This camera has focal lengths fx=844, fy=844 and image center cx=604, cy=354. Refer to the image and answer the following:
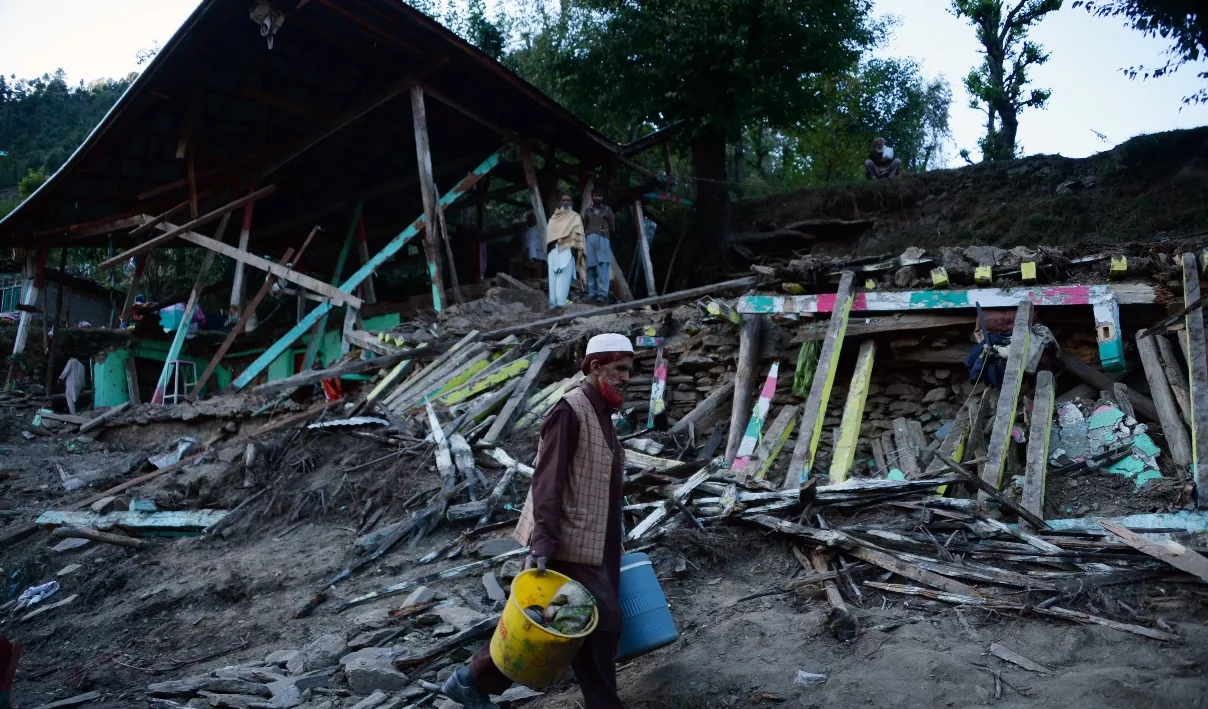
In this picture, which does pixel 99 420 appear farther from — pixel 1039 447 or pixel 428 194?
pixel 1039 447

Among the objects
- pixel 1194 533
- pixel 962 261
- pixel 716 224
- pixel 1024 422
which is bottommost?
pixel 1194 533

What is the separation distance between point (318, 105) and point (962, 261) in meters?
10.6

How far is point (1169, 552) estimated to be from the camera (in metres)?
4.39

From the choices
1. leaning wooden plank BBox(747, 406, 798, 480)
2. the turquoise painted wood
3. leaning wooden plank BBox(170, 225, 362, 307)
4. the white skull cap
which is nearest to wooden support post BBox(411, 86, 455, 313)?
the turquoise painted wood

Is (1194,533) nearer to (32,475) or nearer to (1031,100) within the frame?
(32,475)

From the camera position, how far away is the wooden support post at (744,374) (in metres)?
7.78

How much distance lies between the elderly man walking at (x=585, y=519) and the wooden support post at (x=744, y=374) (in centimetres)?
382

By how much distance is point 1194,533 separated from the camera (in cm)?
505

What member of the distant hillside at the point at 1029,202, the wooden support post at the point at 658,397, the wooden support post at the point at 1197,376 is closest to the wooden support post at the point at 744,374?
the wooden support post at the point at 658,397

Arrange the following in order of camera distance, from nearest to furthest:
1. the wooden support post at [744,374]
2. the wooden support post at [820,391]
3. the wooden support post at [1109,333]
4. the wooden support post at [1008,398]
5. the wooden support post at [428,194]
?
the wooden support post at [1008,398] < the wooden support post at [1109,333] < the wooden support post at [820,391] < the wooden support post at [744,374] < the wooden support post at [428,194]

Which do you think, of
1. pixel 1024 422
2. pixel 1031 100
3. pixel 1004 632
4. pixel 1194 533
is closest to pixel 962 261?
pixel 1024 422

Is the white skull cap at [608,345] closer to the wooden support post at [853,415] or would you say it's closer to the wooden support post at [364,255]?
the wooden support post at [853,415]

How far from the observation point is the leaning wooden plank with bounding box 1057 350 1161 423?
6344 millimetres

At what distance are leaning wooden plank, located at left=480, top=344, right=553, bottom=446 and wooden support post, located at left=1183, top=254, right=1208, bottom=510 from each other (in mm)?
5568
